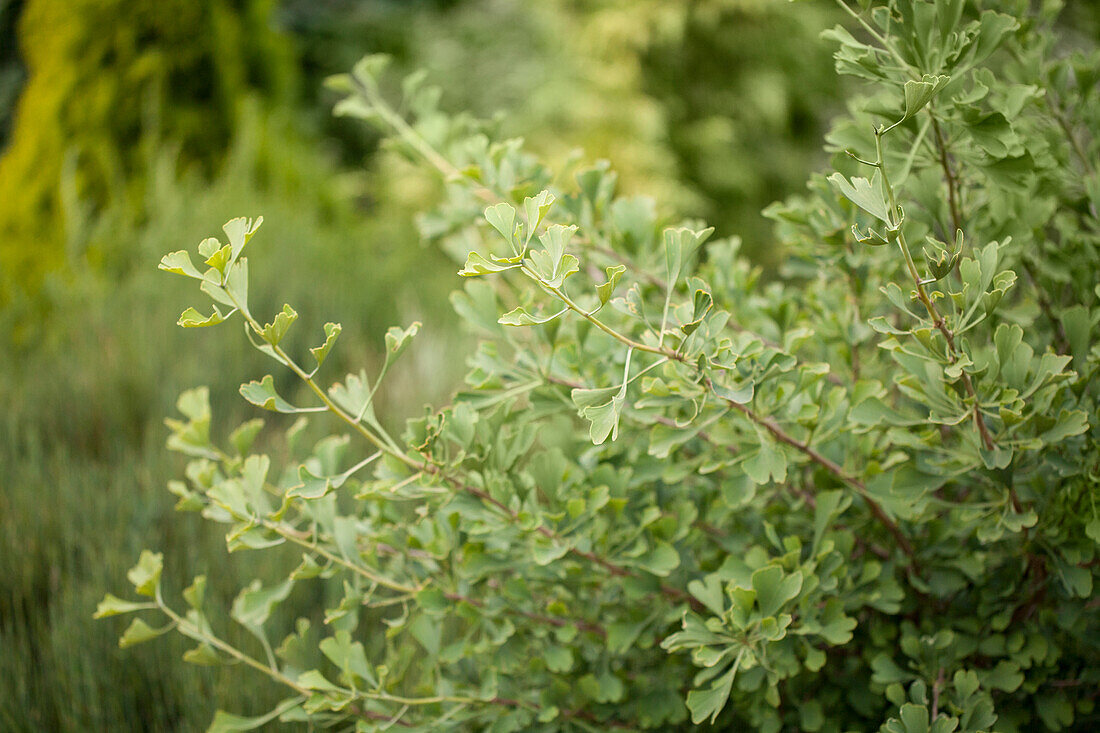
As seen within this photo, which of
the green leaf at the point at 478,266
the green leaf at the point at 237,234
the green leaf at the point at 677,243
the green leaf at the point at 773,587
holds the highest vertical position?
the green leaf at the point at 237,234

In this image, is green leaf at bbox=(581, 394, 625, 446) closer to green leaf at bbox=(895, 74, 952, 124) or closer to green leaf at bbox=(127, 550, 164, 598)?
green leaf at bbox=(895, 74, 952, 124)

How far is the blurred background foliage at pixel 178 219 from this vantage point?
4.66 ft

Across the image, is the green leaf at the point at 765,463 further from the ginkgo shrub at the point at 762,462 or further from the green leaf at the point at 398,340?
the green leaf at the point at 398,340

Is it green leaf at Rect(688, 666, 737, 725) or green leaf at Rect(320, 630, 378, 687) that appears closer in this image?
green leaf at Rect(688, 666, 737, 725)

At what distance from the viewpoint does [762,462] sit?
0.81 m

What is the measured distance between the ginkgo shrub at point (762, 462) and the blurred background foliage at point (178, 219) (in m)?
0.43

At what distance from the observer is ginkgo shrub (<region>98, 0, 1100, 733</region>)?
30.7 inches

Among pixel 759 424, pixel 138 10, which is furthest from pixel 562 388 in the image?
pixel 138 10

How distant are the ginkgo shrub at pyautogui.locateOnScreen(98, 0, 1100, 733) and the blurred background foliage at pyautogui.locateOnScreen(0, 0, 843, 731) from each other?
0.43m

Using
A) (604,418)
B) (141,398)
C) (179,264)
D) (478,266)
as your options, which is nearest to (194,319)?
Answer: (179,264)

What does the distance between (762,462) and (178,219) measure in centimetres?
268

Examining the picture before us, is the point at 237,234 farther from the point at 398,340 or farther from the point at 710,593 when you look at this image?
the point at 710,593

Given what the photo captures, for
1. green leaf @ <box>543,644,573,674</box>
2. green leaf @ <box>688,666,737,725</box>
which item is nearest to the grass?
green leaf @ <box>543,644,573,674</box>

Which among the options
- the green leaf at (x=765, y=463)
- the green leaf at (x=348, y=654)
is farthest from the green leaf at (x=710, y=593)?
the green leaf at (x=348, y=654)
